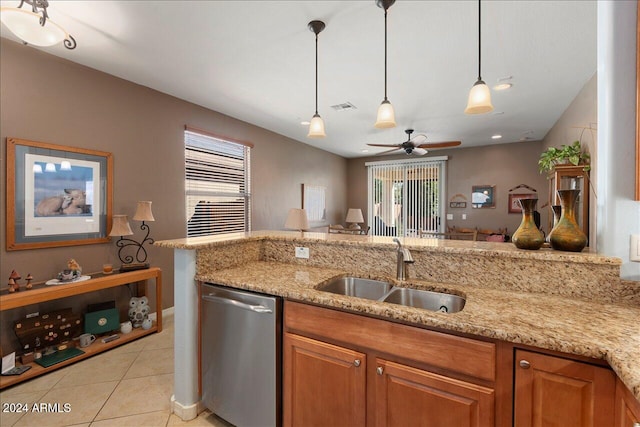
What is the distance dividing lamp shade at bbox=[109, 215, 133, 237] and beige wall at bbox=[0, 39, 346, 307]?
23 centimetres

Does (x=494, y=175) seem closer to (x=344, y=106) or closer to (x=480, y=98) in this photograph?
(x=344, y=106)

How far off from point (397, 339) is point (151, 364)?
7.63 feet

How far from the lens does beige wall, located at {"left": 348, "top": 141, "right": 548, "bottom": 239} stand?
579 centimetres

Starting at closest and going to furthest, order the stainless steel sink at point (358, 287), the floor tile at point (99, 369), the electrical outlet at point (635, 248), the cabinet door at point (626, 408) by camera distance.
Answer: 1. the cabinet door at point (626, 408)
2. the electrical outlet at point (635, 248)
3. the stainless steel sink at point (358, 287)
4. the floor tile at point (99, 369)

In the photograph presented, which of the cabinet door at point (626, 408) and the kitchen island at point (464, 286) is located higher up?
the kitchen island at point (464, 286)

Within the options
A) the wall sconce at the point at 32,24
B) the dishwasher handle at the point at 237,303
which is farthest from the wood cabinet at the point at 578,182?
the wall sconce at the point at 32,24

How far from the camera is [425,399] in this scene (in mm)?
1187

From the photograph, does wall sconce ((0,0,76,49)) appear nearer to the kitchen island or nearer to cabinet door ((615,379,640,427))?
the kitchen island

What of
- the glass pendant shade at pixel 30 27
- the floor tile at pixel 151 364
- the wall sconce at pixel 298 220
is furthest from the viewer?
the wall sconce at pixel 298 220

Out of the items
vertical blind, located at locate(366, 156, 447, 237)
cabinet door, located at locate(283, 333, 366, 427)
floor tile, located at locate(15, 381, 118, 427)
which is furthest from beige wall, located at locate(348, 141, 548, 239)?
floor tile, located at locate(15, 381, 118, 427)

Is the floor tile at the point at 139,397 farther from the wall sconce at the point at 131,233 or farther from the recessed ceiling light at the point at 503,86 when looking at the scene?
the recessed ceiling light at the point at 503,86

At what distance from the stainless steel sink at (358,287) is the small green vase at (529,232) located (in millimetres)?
749

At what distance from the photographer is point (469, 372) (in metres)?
1.10

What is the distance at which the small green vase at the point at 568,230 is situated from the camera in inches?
56.1
